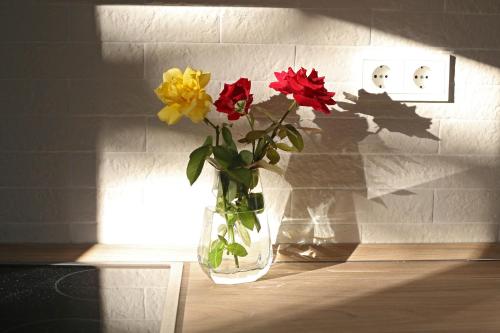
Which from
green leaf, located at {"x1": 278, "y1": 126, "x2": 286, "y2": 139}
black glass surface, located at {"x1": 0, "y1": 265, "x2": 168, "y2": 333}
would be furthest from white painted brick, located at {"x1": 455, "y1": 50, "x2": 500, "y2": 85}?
black glass surface, located at {"x1": 0, "y1": 265, "x2": 168, "y2": 333}

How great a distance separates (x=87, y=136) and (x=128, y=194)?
150mm

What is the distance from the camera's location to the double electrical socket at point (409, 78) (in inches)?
54.8

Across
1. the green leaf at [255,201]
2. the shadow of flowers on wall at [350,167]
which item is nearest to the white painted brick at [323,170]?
the shadow of flowers on wall at [350,167]

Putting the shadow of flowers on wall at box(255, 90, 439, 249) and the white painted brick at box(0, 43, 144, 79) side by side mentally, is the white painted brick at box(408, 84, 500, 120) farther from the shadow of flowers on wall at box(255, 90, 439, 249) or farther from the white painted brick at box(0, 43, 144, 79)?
the white painted brick at box(0, 43, 144, 79)

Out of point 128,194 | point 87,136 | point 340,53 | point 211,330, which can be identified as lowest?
point 211,330

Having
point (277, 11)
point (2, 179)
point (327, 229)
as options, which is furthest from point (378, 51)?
point (2, 179)

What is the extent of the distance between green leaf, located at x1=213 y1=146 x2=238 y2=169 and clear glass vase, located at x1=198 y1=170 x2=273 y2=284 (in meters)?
0.03

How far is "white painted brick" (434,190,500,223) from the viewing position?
1472mm

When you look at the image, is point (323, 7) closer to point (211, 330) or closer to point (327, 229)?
point (327, 229)

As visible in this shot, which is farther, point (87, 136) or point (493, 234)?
point (493, 234)

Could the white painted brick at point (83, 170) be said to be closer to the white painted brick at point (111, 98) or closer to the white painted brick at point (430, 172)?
the white painted brick at point (111, 98)

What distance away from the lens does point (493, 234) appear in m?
1.49

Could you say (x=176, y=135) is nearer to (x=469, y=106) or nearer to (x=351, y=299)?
(x=351, y=299)

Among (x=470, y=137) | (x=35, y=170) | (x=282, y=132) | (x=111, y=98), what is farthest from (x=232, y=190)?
(x=470, y=137)
